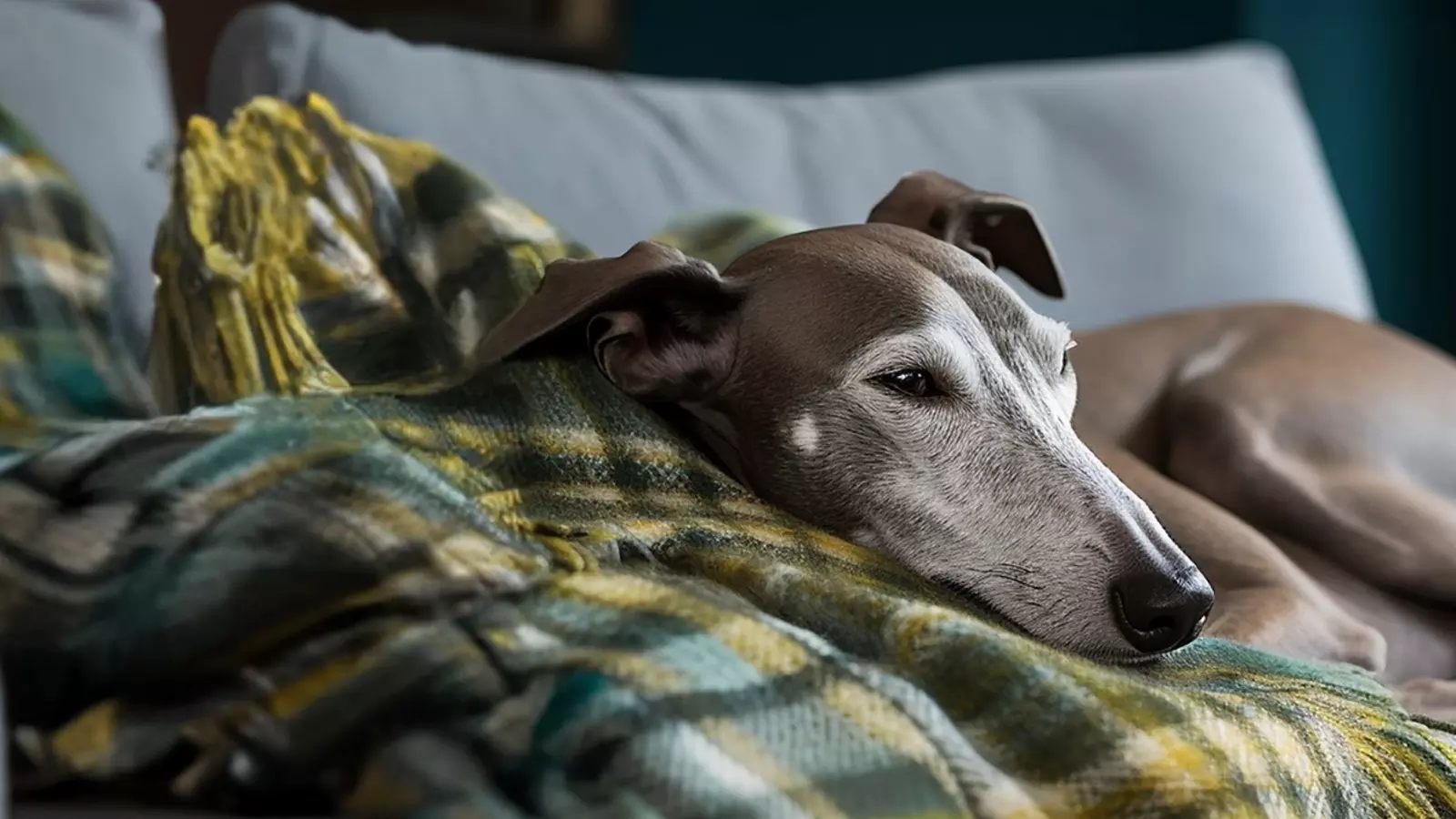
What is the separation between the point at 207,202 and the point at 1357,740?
1.13 metres

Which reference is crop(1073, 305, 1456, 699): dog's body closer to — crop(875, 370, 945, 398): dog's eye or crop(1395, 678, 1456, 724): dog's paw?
crop(1395, 678, 1456, 724): dog's paw

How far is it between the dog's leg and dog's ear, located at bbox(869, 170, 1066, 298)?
219 mm

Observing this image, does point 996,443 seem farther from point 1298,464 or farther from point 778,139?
point 778,139

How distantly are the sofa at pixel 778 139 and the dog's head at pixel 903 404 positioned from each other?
53 centimetres

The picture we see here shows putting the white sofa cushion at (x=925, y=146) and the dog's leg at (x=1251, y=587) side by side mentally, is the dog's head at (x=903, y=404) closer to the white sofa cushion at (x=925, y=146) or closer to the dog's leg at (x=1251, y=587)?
the dog's leg at (x=1251, y=587)

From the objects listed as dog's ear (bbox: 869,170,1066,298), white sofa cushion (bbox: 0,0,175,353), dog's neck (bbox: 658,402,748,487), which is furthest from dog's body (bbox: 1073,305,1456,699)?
white sofa cushion (bbox: 0,0,175,353)

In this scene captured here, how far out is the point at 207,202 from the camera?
1.42 meters

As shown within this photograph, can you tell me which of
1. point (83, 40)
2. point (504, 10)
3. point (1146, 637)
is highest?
point (83, 40)

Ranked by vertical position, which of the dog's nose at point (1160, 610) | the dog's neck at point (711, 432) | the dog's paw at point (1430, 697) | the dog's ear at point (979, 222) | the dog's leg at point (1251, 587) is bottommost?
the dog's paw at point (1430, 697)

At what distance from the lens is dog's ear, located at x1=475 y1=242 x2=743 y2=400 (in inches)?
46.7

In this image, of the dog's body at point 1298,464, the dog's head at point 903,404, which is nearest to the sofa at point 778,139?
the dog's body at point 1298,464

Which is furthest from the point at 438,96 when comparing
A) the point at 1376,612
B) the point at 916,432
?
the point at 1376,612

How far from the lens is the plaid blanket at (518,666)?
750 mm

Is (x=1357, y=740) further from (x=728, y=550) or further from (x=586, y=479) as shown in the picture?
(x=586, y=479)
